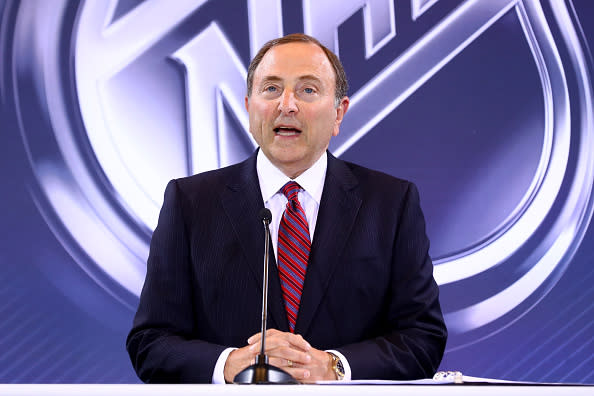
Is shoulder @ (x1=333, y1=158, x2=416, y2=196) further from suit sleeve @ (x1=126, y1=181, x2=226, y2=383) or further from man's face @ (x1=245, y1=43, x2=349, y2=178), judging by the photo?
suit sleeve @ (x1=126, y1=181, x2=226, y2=383)

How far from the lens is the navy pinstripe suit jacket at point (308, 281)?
7.13 ft

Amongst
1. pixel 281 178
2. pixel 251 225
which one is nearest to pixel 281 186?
pixel 281 178

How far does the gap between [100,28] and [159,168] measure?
2.24ft

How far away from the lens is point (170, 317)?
86.0 inches

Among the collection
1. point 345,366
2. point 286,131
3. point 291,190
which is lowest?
point 345,366

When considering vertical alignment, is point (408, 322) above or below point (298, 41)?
below

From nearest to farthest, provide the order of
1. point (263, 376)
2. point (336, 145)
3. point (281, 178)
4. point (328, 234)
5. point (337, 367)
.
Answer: point (263, 376) < point (337, 367) < point (328, 234) < point (281, 178) < point (336, 145)

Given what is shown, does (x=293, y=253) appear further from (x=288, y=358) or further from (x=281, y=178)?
(x=288, y=358)

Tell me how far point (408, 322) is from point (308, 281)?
1.12ft

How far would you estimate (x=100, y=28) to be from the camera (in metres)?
3.19

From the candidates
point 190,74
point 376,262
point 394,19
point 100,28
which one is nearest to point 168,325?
point 376,262

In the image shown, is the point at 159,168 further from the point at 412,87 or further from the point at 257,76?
the point at 412,87

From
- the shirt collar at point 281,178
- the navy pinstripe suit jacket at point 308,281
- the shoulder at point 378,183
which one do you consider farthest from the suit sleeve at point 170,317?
the shoulder at point 378,183

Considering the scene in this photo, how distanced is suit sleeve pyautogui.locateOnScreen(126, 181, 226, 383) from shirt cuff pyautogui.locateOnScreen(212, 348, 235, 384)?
14 mm
